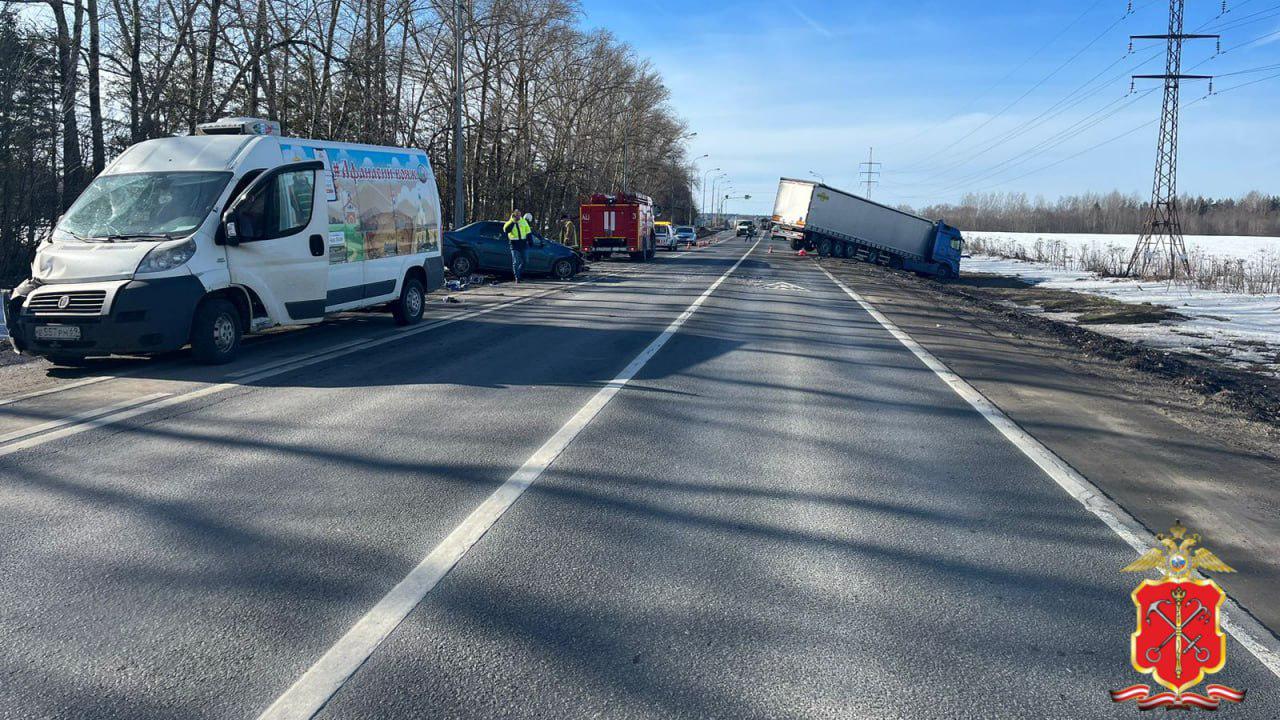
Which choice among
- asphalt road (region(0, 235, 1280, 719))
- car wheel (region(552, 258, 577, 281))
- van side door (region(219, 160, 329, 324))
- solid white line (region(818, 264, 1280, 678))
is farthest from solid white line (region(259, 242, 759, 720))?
car wheel (region(552, 258, 577, 281))

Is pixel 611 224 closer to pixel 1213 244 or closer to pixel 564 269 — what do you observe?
pixel 564 269

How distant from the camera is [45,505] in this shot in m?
5.35

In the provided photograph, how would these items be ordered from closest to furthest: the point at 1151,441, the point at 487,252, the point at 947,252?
the point at 1151,441
the point at 487,252
the point at 947,252

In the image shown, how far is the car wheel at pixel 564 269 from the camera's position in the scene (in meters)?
27.3

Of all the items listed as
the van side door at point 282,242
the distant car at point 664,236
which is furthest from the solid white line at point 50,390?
the distant car at point 664,236

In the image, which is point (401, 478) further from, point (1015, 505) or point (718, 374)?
point (718, 374)

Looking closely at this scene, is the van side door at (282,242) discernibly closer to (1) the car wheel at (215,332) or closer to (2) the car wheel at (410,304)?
(1) the car wheel at (215,332)

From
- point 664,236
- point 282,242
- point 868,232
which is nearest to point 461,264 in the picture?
point 282,242

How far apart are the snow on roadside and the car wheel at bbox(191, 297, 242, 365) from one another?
1356cm

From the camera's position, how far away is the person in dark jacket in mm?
24797

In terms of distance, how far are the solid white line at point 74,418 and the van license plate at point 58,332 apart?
1470 millimetres

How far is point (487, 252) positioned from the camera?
25516 mm

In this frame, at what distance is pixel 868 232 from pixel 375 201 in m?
35.8

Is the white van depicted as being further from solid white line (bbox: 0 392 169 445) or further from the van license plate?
solid white line (bbox: 0 392 169 445)
